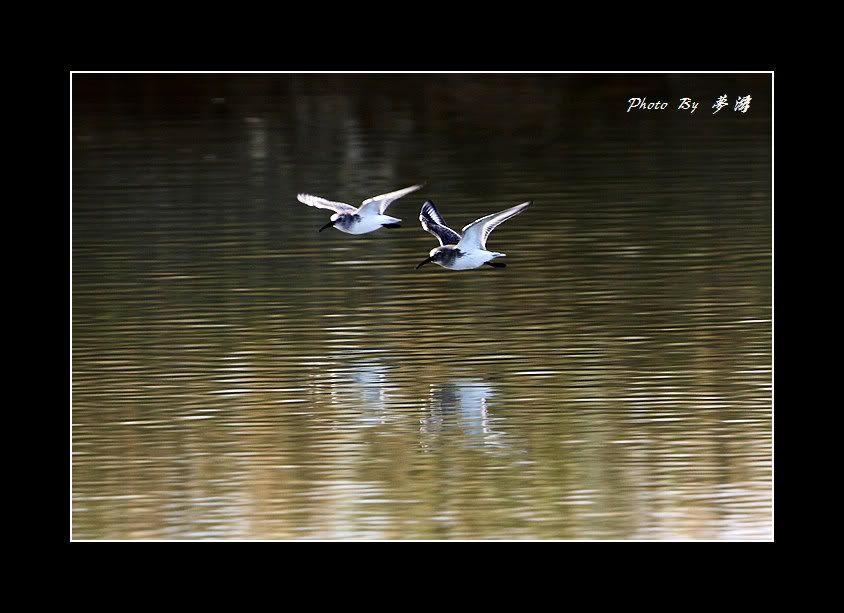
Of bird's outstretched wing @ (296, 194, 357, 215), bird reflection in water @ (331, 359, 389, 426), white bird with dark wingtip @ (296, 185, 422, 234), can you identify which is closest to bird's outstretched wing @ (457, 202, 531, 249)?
white bird with dark wingtip @ (296, 185, 422, 234)

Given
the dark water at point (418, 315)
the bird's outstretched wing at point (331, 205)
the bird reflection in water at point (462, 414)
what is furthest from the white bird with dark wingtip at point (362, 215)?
the bird reflection in water at point (462, 414)

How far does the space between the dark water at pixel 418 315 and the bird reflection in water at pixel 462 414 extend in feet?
0.06

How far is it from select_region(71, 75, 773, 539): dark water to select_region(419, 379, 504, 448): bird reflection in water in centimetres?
2

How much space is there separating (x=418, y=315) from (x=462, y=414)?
1664 mm

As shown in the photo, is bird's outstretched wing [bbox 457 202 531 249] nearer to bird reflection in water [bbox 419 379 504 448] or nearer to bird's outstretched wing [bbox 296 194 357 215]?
bird reflection in water [bbox 419 379 504 448]

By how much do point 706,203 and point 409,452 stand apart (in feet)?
→ 16.2

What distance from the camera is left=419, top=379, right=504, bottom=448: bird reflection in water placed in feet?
27.3

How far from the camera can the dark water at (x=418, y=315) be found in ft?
25.6

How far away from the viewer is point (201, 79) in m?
15.3

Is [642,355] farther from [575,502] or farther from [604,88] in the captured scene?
[604,88]

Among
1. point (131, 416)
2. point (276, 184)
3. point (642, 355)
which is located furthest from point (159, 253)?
point (642, 355)

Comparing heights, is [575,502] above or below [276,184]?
below

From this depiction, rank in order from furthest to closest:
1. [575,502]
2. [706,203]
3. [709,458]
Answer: [706,203], [709,458], [575,502]

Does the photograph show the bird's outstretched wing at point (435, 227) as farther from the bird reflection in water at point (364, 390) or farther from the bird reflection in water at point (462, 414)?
the bird reflection in water at point (462, 414)
